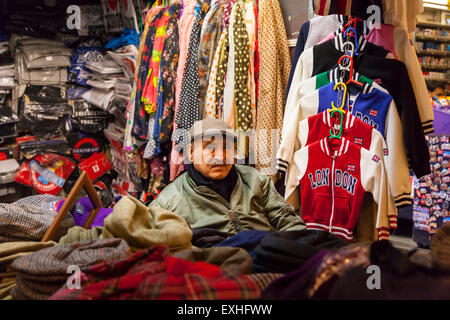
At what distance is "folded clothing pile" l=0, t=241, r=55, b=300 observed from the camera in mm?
1172

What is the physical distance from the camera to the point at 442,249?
1.01m

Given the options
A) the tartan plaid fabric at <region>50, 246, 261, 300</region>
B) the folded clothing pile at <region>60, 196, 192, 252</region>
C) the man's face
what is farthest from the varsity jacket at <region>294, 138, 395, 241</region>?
the tartan plaid fabric at <region>50, 246, 261, 300</region>

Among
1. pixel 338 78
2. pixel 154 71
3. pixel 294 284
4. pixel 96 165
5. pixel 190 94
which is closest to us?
pixel 294 284

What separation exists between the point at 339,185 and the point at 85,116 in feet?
10.3

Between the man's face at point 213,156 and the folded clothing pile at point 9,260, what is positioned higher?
the man's face at point 213,156

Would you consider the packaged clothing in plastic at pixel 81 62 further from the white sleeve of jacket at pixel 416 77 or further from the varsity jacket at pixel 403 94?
the white sleeve of jacket at pixel 416 77

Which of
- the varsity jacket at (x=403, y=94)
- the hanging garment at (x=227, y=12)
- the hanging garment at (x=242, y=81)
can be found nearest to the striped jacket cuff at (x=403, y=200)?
the varsity jacket at (x=403, y=94)

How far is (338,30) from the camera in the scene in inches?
83.1

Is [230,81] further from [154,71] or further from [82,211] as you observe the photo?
[82,211]

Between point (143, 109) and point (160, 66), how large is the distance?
37cm

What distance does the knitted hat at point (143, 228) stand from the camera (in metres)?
1.17

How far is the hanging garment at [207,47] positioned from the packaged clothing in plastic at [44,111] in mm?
2072

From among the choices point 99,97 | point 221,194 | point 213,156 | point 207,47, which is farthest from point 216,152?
point 99,97
